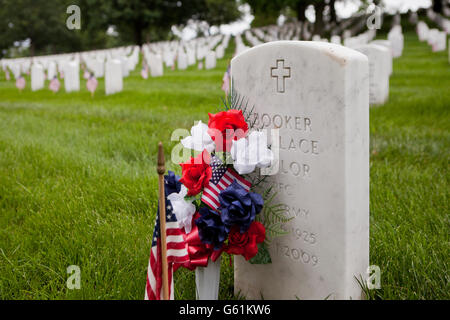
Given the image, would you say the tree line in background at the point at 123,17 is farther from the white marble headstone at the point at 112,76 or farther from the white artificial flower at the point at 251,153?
the white artificial flower at the point at 251,153

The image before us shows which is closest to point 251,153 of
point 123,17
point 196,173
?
point 196,173

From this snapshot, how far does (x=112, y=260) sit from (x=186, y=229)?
68 centimetres

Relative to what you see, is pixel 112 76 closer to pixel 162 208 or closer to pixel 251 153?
pixel 251 153

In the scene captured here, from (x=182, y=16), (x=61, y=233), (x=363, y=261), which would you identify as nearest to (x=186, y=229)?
(x=363, y=261)

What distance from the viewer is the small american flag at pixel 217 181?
6.84 feet

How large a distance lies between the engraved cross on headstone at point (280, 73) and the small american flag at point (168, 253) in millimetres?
772

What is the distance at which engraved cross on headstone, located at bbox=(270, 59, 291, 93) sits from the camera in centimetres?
214

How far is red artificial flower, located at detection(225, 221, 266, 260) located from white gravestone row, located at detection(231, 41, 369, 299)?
211 mm

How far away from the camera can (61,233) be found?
114 inches

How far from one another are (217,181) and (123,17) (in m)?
34.1

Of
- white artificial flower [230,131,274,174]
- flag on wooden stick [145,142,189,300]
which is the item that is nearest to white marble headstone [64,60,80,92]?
white artificial flower [230,131,274,174]

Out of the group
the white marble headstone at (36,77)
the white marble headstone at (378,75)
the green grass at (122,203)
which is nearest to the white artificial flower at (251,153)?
the green grass at (122,203)

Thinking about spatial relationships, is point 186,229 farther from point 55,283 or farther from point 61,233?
point 61,233

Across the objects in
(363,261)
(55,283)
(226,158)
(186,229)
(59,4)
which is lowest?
(55,283)
